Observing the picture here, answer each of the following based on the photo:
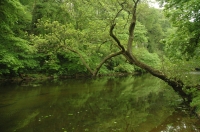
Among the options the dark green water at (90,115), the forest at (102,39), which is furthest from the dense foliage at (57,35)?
the dark green water at (90,115)

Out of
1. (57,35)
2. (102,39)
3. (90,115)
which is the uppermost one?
(57,35)

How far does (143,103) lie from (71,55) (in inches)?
655

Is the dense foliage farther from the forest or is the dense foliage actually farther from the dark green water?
the dark green water

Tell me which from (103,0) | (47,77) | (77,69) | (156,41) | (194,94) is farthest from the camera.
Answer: (156,41)

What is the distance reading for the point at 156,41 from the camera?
173 ft

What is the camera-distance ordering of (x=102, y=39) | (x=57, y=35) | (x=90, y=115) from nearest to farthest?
1. (x=90, y=115)
2. (x=102, y=39)
3. (x=57, y=35)

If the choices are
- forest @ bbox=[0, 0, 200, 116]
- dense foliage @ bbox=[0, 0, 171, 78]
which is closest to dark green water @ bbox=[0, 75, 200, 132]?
forest @ bbox=[0, 0, 200, 116]

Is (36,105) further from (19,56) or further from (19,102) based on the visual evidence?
(19,56)

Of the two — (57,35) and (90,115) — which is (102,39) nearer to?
(57,35)

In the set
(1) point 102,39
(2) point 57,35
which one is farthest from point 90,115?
(2) point 57,35

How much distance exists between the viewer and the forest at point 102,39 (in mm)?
7731

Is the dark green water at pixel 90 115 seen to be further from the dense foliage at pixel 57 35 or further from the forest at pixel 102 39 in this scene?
the dense foliage at pixel 57 35

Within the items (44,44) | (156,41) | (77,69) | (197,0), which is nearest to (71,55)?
(77,69)

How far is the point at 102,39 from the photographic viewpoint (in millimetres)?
13203
